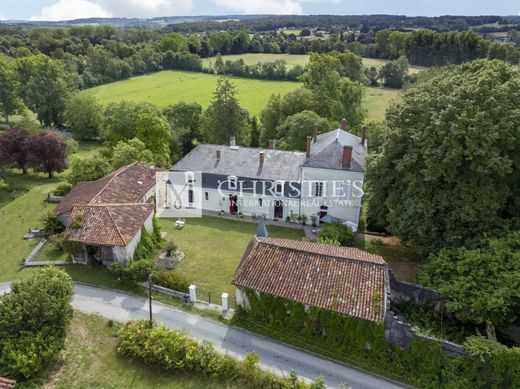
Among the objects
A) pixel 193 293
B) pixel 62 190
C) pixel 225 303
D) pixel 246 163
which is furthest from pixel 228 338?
pixel 62 190

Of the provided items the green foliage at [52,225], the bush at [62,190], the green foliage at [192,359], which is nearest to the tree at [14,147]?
the bush at [62,190]

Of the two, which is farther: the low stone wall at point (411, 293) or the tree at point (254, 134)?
the tree at point (254, 134)

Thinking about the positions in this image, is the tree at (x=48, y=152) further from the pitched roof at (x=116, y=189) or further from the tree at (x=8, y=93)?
the tree at (x=8, y=93)

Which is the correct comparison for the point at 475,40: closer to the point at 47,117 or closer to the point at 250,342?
the point at 47,117

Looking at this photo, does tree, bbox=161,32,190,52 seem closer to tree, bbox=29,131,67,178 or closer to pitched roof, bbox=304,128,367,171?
tree, bbox=29,131,67,178

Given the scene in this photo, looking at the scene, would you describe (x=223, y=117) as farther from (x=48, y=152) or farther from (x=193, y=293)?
(x=193, y=293)

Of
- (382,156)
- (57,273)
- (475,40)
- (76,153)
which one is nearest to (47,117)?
(76,153)
